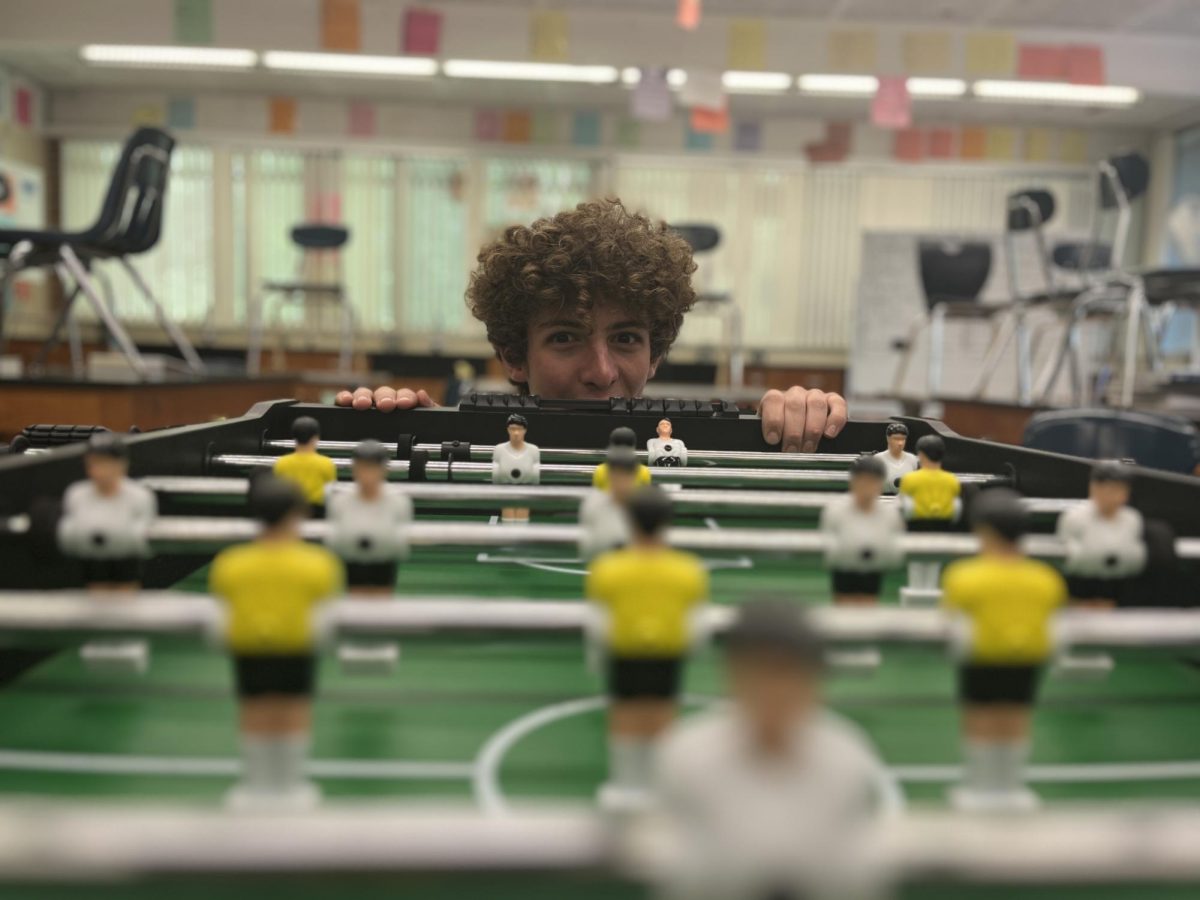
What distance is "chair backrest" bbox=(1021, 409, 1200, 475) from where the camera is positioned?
163cm

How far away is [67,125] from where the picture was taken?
21.1 feet

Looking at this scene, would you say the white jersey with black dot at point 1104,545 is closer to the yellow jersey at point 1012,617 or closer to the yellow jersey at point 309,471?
the yellow jersey at point 1012,617

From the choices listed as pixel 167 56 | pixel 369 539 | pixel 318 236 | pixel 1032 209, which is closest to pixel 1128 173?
pixel 1032 209

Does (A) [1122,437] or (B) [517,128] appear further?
(B) [517,128]

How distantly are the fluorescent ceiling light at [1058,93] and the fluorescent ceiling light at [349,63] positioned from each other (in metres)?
3.48

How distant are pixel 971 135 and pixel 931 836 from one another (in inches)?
286

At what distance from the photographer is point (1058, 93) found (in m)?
5.57

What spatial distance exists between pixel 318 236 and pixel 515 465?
4.94 metres

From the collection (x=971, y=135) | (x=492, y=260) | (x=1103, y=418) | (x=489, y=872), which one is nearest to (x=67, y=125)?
(x=492, y=260)

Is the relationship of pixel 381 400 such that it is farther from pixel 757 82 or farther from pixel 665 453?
pixel 757 82

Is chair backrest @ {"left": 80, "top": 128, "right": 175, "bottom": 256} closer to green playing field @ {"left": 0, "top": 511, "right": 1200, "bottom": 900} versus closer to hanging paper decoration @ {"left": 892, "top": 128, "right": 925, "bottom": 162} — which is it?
green playing field @ {"left": 0, "top": 511, "right": 1200, "bottom": 900}

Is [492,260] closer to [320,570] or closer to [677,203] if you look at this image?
[320,570]

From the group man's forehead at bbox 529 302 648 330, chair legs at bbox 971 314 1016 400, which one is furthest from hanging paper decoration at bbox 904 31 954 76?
man's forehead at bbox 529 302 648 330

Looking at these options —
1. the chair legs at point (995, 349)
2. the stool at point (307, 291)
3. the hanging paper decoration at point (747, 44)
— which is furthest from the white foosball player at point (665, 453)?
the hanging paper decoration at point (747, 44)
